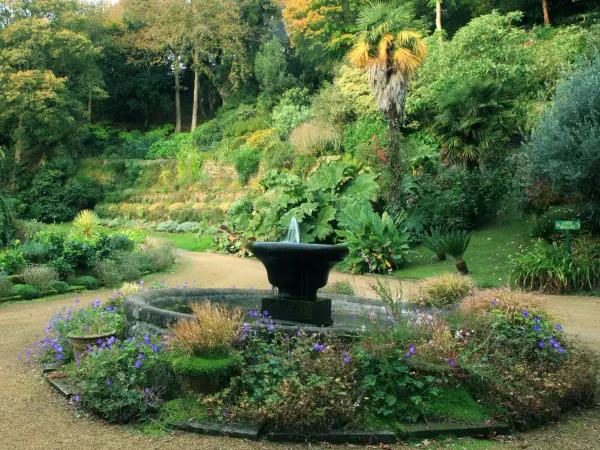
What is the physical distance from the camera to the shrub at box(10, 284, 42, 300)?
11617 millimetres

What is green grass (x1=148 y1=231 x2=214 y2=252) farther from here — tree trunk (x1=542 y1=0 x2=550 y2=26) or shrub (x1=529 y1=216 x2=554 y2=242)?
tree trunk (x1=542 y1=0 x2=550 y2=26)

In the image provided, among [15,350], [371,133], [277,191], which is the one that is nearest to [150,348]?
[15,350]

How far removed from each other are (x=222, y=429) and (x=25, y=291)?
8395 millimetres

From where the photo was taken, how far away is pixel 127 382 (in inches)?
207

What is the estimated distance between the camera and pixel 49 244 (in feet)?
44.3

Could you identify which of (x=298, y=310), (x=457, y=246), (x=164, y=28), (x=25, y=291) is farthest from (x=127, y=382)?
(x=164, y=28)

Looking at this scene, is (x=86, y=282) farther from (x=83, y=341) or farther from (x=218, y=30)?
(x=218, y=30)

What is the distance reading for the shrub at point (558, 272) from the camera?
12.1 meters

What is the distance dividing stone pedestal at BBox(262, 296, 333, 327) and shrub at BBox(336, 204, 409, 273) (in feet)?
27.5

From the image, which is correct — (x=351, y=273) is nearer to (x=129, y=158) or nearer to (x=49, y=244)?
(x=49, y=244)

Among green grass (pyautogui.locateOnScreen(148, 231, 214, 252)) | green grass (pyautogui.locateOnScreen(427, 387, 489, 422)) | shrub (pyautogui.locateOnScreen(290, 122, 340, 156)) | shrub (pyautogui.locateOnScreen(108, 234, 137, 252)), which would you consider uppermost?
shrub (pyautogui.locateOnScreen(290, 122, 340, 156))

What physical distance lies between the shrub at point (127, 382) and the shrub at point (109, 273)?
310 inches

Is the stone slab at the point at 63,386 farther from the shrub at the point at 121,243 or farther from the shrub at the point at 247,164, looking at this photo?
the shrub at the point at 247,164

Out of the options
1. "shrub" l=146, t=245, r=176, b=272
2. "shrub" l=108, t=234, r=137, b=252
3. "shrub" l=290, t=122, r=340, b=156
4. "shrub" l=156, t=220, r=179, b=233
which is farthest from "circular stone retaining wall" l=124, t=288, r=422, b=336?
"shrub" l=156, t=220, r=179, b=233
